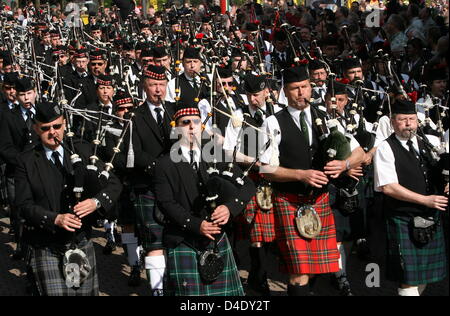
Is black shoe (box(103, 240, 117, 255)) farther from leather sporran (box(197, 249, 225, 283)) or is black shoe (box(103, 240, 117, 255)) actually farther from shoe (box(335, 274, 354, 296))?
leather sporran (box(197, 249, 225, 283))

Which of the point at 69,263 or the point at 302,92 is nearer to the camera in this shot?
the point at 69,263

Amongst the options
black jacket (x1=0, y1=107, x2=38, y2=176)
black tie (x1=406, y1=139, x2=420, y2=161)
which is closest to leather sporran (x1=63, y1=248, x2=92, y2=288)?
black tie (x1=406, y1=139, x2=420, y2=161)

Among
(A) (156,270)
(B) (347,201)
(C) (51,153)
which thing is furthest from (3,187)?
(B) (347,201)

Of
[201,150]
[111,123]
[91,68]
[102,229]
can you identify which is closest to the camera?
[201,150]

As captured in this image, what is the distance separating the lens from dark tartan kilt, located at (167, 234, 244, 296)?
470cm

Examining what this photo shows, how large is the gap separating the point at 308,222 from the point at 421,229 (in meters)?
0.81

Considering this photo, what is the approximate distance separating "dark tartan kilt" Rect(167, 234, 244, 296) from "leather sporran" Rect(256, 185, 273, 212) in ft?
4.50

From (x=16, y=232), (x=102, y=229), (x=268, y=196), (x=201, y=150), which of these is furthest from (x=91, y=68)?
(x=201, y=150)

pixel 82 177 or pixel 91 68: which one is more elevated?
pixel 91 68

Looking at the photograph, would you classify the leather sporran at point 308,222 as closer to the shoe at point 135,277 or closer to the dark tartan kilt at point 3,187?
the shoe at point 135,277

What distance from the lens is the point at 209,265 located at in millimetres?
4707

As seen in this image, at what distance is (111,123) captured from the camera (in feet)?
22.2
